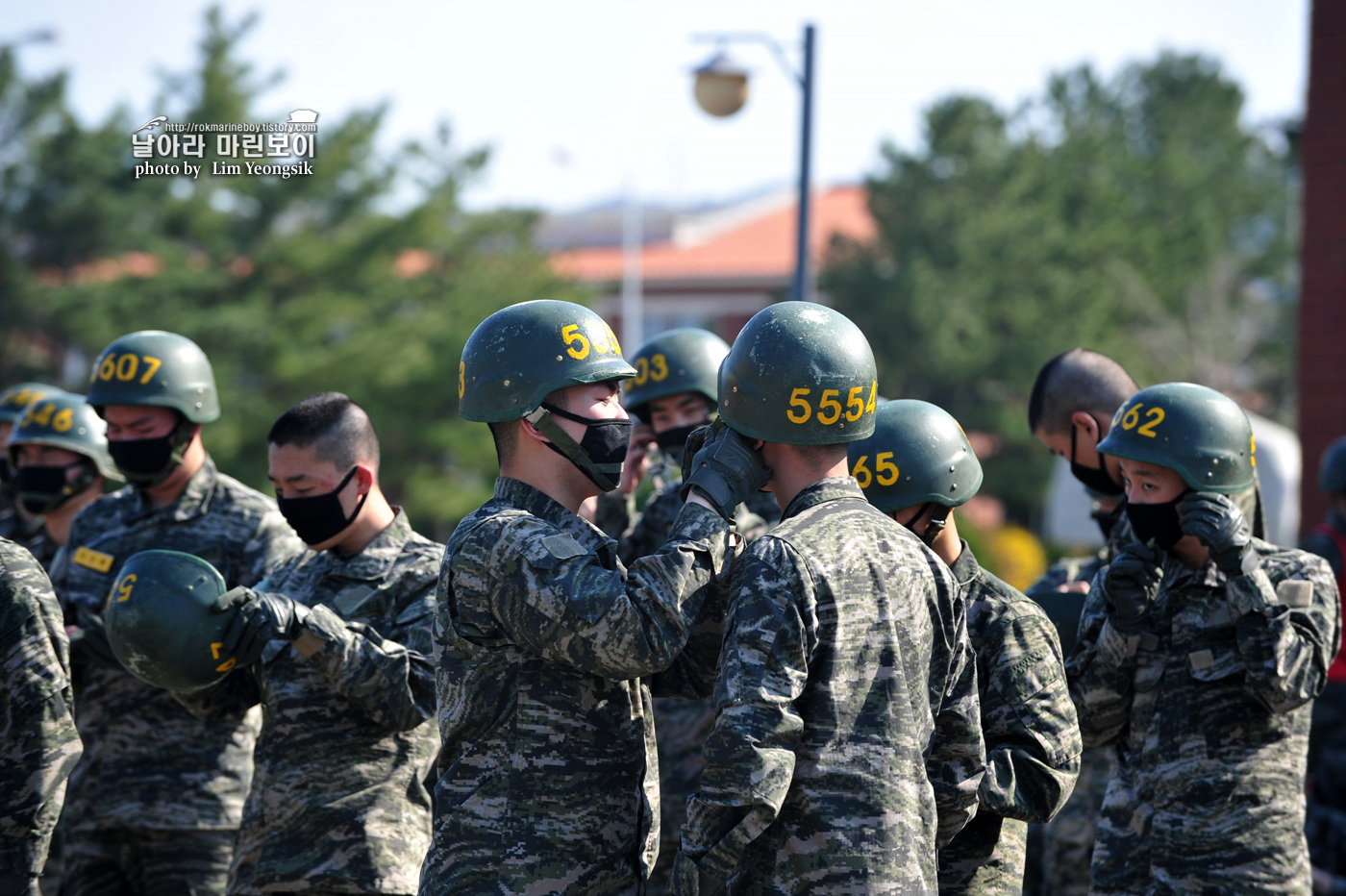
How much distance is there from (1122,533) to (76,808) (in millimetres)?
4465

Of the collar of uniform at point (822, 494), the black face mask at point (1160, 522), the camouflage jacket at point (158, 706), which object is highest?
the collar of uniform at point (822, 494)

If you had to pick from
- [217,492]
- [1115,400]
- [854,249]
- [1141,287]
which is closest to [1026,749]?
[1115,400]

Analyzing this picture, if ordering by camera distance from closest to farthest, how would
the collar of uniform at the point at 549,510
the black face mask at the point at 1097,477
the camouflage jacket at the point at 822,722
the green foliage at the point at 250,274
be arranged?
the camouflage jacket at the point at 822,722
the collar of uniform at the point at 549,510
the black face mask at the point at 1097,477
the green foliage at the point at 250,274

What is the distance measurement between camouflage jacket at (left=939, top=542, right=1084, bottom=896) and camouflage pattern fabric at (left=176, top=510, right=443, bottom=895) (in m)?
1.84

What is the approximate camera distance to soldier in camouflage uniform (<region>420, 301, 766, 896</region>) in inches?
142

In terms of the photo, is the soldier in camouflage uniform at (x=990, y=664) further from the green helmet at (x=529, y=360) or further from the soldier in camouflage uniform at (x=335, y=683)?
the soldier in camouflage uniform at (x=335, y=683)

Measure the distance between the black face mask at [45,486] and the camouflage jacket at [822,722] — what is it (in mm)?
4887

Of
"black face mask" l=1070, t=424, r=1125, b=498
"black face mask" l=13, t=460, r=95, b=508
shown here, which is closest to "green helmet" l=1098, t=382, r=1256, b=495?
"black face mask" l=1070, t=424, r=1125, b=498

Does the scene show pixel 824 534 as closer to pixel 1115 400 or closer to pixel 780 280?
pixel 1115 400

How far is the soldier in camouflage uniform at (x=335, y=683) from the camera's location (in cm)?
466

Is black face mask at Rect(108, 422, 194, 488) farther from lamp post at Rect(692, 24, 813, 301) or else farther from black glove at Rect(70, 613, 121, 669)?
lamp post at Rect(692, 24, 813, 301)

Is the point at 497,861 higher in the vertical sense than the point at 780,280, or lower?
lower

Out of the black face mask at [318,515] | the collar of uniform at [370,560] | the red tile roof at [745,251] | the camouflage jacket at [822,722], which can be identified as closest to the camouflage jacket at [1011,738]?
the camouflage jacket at [822,722]

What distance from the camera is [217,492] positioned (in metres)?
6.21
